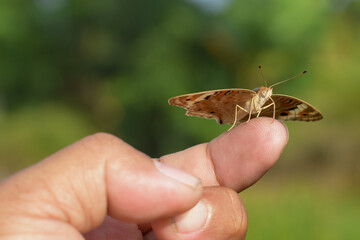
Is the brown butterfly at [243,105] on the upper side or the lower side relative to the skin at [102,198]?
upper

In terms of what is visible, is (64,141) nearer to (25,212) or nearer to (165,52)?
(165,52)

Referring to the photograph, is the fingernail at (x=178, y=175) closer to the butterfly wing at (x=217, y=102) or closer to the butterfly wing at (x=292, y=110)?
the butterfly wing at (x=217, y=102)

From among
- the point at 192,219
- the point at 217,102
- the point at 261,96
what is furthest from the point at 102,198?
the point at 261,96

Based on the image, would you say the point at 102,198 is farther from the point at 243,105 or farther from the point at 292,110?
the point at 292,110

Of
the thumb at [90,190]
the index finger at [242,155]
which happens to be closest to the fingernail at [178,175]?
the thumb at [90,190]

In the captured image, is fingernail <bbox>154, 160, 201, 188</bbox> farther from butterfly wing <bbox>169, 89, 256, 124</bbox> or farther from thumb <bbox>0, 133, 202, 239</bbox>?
butterfly wing <bbox>169, 89, 256, 124</bbox>

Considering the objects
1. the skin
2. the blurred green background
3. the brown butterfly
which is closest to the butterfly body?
the brown butterfly
